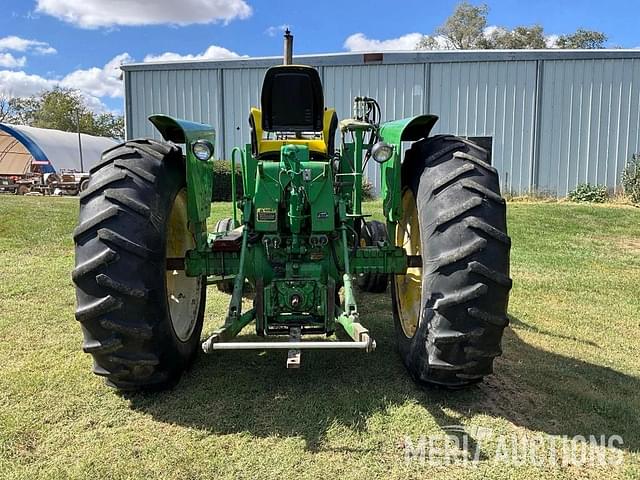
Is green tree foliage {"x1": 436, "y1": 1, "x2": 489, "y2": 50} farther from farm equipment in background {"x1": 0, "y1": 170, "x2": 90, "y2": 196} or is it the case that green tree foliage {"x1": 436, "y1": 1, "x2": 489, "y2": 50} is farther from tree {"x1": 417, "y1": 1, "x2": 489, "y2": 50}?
farm equipment in background {"x1": 0, "y1": 170, "x2": 90, "y2": 196}

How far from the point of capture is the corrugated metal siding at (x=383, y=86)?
18062 mm

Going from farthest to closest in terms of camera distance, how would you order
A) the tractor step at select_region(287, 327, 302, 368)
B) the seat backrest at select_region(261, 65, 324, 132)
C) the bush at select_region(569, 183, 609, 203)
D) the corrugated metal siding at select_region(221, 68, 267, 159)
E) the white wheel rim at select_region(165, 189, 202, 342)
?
the corrugated metal siding at select_region(221, 68, 267, 159) < the bush at select_region(569, 183, 609, 203) < the seat backrest at select_region(261, 65, 324, 132) < the white wheel rim at select_region(165, 189, 202, 342) < the tractor step at select_region(287, 327, 302, 368)

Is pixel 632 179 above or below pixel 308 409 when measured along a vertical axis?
above

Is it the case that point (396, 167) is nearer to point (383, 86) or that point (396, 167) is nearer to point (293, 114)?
point (293, 114)

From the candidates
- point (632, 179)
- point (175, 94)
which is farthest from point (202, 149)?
point (175, 94)

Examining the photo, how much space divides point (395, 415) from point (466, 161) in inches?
64.1

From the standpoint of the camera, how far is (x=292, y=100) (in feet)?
16.6

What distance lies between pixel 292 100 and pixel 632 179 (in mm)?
15321

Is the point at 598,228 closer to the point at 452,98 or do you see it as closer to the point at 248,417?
the point at 452,98

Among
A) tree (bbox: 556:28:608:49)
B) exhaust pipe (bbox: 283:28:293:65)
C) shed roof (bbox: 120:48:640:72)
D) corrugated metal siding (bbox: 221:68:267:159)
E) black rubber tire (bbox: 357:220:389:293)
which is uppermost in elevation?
tree (bbox: 556:28:608:49)

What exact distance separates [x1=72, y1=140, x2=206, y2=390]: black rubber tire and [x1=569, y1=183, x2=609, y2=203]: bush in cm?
1658

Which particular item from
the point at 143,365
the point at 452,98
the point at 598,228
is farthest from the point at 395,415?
the point at 452,98

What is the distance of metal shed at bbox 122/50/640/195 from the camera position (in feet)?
56.7

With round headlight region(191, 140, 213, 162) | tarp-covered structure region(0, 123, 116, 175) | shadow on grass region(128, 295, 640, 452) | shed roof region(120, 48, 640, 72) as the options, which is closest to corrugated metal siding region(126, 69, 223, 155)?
shed roof region(120, 48, 640, 72)
